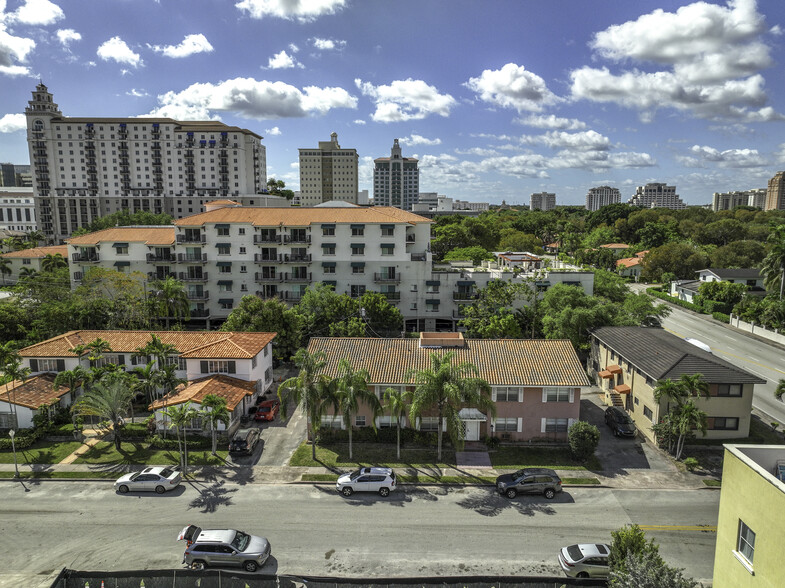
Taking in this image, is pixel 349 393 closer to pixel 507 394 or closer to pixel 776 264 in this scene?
pixel 507 394

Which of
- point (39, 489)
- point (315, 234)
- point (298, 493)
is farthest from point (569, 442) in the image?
point (315, 234)

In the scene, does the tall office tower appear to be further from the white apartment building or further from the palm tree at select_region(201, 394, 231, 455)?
the palm tree at select_region(201, 394, 231, 455)

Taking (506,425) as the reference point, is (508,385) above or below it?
above

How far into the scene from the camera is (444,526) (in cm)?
2683

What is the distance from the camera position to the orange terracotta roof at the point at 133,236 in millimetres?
69312

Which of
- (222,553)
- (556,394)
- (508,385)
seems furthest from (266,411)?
(556,394)

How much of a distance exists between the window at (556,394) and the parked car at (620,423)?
4897mm

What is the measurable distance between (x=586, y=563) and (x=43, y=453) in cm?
3615

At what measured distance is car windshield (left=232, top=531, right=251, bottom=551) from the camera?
23.5 meters

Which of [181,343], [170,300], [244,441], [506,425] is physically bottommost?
[244,441]

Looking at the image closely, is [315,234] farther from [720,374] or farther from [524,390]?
[720,374]

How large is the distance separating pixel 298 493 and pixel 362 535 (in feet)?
19.8

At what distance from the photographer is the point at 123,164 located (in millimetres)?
156250

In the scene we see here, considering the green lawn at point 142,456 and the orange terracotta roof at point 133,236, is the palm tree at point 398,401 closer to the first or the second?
the green lawn at point 142,456
